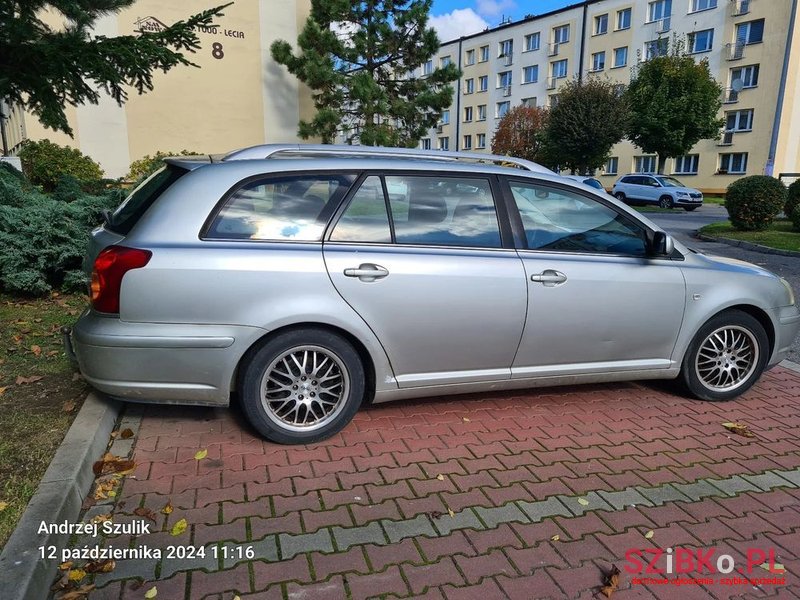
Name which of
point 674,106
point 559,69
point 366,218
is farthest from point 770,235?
point 559,69

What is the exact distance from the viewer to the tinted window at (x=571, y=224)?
4027mm

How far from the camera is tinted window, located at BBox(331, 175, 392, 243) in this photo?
362 cm

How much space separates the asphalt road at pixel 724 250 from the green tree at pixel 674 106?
32.2 feet

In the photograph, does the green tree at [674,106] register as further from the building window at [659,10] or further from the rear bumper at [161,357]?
the rear bumper at [161,357]

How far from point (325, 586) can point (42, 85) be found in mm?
6018

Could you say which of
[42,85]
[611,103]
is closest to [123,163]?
[42,85]

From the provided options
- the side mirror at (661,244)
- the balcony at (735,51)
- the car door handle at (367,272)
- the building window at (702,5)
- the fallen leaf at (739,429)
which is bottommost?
the fallen leaf at (739,429)

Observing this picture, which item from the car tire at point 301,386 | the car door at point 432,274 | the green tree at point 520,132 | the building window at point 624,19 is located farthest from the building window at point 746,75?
the car tire at point 301,386

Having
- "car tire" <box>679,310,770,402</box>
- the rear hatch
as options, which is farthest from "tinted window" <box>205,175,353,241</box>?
"car tire" <box>679,310,770,402</box>

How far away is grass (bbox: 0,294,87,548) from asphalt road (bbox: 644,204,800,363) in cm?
465

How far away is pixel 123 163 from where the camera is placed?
16734 millimetres

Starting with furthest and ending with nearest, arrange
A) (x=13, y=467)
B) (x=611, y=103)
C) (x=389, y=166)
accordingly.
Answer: (x=611, y=103)
(x=389, y=166)
(x=13, y=467)

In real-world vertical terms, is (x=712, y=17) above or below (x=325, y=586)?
above

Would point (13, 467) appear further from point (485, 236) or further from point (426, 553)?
point (485, 236)
